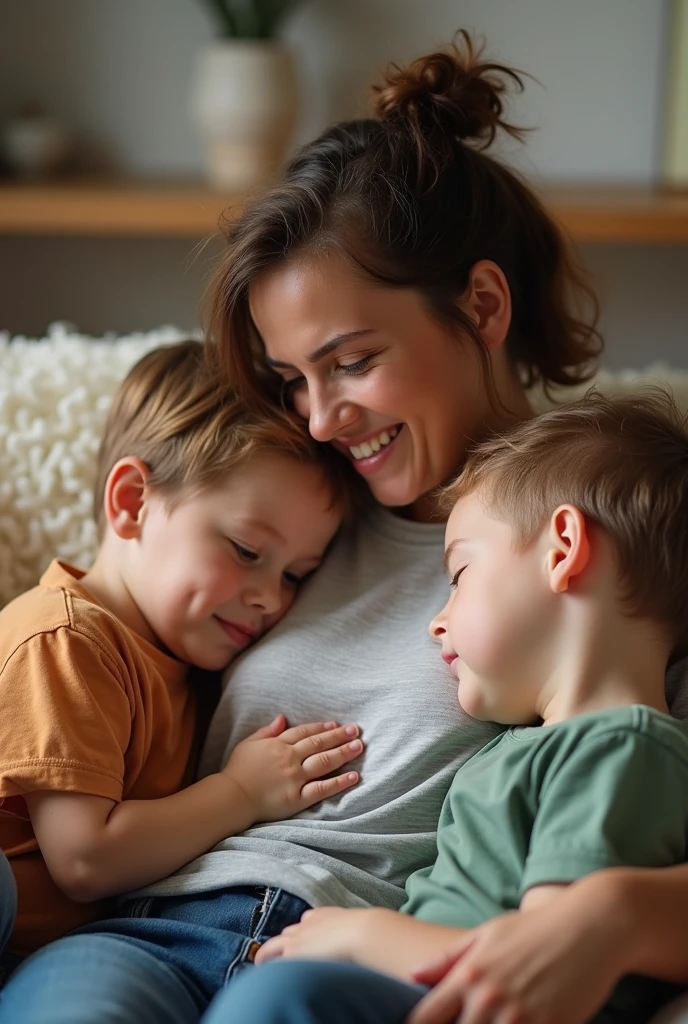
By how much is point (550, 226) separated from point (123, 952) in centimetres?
95

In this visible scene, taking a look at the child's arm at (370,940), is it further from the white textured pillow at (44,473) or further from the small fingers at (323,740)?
the white textured pillow at (44,473)

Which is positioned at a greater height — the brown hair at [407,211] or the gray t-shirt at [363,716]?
the brown hair at [407,211]

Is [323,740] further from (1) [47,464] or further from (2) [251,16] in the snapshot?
(2) [251,16]

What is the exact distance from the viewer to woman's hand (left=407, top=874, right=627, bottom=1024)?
830 millimetres

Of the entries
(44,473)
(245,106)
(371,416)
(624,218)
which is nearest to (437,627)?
(371,416)

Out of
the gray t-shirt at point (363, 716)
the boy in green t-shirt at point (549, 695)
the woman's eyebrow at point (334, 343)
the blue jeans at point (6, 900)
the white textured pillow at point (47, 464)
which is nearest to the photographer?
the boy in green t-shirt at point (549, 695)

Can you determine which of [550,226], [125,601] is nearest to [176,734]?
[125,601]

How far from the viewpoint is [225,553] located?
1260mm

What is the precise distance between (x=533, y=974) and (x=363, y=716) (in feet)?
1.31

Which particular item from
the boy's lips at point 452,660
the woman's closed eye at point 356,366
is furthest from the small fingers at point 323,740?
the woman's closed eye at point 356,366

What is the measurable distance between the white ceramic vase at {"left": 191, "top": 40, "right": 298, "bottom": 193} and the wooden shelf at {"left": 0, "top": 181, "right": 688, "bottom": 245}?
84mm

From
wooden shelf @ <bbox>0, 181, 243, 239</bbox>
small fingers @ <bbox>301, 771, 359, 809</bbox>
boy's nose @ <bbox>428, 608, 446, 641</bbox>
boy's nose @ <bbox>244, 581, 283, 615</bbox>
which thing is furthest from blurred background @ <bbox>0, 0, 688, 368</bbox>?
small fingers @ <bbox>301, 771, 359, 809</bbox>

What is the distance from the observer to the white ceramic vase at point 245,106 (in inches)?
88.8

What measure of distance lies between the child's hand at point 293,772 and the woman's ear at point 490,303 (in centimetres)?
46
